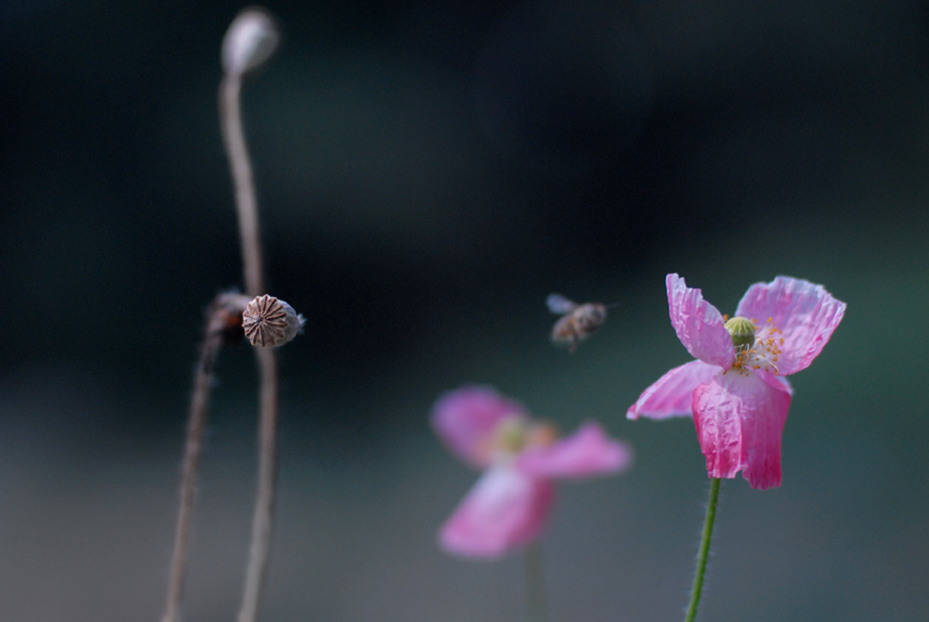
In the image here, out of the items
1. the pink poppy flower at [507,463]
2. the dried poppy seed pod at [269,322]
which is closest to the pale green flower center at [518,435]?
the pink poppy flower at [507,463]

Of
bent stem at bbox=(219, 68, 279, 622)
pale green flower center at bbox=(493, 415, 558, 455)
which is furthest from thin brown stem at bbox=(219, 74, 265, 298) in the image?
pale green flower center at bbox=(493, 415, 558, 455)

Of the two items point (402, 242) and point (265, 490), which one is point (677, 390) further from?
point (402, 242)

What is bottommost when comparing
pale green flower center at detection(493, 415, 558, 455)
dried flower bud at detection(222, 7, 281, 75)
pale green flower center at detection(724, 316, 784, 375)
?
pale green flower center at detection(724, 316, 784, 375)

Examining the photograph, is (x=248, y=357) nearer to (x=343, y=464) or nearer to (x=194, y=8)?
(x=343, y=464)

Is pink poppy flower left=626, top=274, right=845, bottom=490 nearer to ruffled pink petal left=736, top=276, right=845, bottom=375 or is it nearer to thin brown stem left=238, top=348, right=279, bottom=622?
ruffled pink petal left=736, top=276, right=845, bottom=375

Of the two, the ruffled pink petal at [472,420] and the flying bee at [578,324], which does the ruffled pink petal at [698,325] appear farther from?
the ruffled pink petal at [472,420]

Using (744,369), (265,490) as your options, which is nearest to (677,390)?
(744,369)

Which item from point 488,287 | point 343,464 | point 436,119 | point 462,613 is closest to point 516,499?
point 462,613

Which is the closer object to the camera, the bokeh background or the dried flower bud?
the dried flower bud
